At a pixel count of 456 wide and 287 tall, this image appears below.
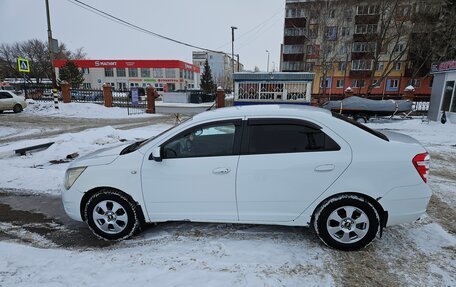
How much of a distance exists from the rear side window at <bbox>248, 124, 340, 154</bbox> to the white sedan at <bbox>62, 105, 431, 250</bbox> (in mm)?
11

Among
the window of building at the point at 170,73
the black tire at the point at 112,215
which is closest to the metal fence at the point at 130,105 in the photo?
the black tire at the point at 112,215

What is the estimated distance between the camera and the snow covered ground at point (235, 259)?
2.73m

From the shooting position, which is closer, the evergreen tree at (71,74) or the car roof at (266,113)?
the car roof at (266,113)

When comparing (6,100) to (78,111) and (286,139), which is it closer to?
(78,111)

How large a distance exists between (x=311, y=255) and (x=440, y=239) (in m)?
1.77

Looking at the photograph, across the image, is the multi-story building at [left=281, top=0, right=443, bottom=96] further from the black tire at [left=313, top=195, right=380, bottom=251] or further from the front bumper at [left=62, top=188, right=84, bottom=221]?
the front bumper at [left=62, top=188, right=84, bottom=221]

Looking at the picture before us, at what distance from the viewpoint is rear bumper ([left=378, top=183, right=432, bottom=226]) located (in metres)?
2.98

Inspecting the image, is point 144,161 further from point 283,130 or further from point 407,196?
point 407,196

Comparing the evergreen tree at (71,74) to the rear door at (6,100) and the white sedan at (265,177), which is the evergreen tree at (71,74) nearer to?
the rear door at (6,100)

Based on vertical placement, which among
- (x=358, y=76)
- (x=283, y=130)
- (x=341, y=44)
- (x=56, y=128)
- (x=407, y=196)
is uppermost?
(x=341, y=44)

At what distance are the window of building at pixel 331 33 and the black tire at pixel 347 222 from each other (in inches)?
1155

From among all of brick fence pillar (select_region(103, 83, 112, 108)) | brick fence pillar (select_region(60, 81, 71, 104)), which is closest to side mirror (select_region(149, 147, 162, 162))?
brick fence pillar (select_region(103, 83, 112, 108))

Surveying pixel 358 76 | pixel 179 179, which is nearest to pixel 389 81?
pixel 358 76

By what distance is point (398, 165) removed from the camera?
2.95m
